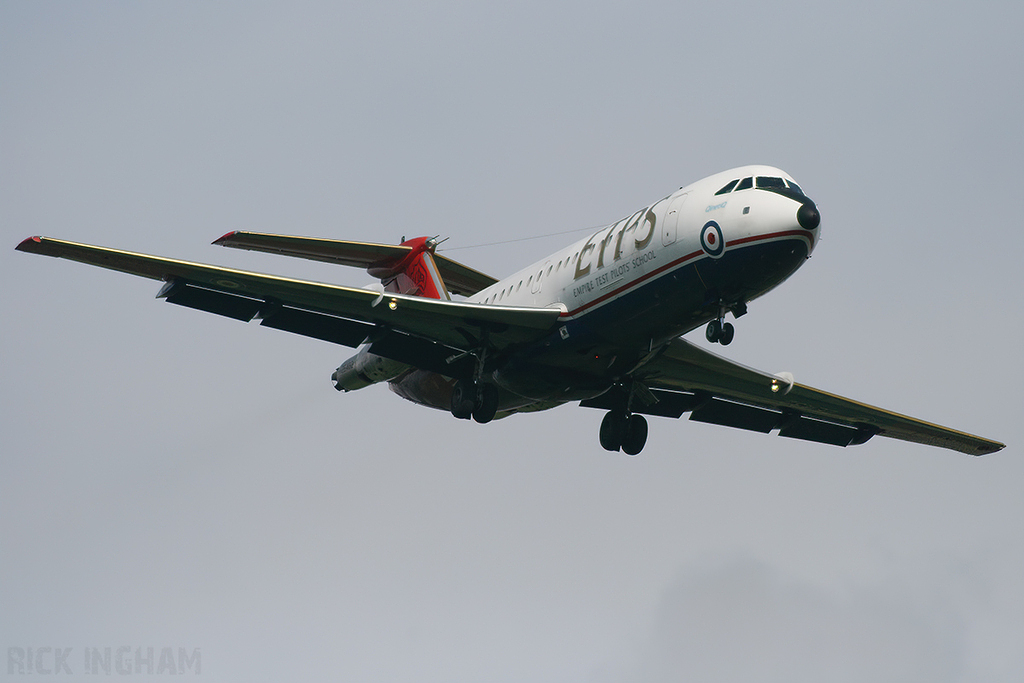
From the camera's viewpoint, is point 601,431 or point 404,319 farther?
point 601,431

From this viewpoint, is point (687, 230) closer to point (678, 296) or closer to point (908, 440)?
point (678, 296)

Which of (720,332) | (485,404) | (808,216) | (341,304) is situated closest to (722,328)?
(720,332)

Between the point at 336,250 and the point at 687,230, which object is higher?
the point at 336,250

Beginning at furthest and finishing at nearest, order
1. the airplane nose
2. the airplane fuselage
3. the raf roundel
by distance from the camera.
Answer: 1. the raf roundel
2. the airplane fuselage
3. the airplane nose

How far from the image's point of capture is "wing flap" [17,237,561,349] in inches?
1010

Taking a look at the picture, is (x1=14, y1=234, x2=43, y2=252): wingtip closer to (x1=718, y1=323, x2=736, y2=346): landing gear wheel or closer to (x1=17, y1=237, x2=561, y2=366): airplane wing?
(x1=17, y1=237, x2=561, y2=366): airplane wing

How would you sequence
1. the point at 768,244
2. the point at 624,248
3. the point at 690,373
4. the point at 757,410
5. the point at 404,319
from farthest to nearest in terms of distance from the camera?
the point at 757,410 < the point at 690,373 < the point at 404,319 < the point at 624,248 < the point at 768,244

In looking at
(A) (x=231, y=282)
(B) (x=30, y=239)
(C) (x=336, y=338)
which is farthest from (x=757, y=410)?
(B) (x=30, y=239)

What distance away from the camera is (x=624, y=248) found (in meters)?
25.6

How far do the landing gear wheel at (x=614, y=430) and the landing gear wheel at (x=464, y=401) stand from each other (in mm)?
4032

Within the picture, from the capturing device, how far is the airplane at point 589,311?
2423 centimetres

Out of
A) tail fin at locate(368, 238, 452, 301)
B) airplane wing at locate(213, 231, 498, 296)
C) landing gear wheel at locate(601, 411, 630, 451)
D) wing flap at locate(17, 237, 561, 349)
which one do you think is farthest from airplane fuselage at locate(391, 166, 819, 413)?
airplane wing at locate(213, 231, 498, 296)

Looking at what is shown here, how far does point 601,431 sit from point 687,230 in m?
7.62

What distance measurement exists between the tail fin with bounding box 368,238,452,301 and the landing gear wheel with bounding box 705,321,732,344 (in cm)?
953
